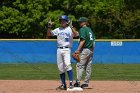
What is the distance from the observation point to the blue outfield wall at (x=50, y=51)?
30.5m

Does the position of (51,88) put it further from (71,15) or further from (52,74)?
(71,15)

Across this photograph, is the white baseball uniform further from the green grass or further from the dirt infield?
the green grass

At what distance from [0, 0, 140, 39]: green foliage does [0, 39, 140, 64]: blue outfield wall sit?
8.42 m

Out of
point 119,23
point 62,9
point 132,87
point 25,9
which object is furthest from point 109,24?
point 132,87

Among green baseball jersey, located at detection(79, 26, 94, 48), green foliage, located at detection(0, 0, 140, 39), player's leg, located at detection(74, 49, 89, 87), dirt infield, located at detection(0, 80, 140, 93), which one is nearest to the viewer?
dirt infield, located at detection(0, 80, 140, 93)

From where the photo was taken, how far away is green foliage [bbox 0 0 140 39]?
131ft

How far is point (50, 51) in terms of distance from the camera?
30.9 meters

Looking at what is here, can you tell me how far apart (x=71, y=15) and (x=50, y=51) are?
439 inches

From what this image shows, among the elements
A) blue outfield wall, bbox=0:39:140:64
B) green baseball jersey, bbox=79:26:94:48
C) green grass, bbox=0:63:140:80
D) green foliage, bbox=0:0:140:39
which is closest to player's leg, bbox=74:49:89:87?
green baseball jersey, bbox=79:26:94:48

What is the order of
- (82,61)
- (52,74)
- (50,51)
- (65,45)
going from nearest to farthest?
1. (65,45)
2. (82,61)
3. (52,74)
4. (50,51)

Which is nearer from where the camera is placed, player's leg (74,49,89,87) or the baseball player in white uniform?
the baseball player in white uniform

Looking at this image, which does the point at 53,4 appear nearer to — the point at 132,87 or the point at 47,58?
the point at 47,58

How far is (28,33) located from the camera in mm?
40969

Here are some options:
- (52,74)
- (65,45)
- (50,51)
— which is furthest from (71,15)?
(65,45)
